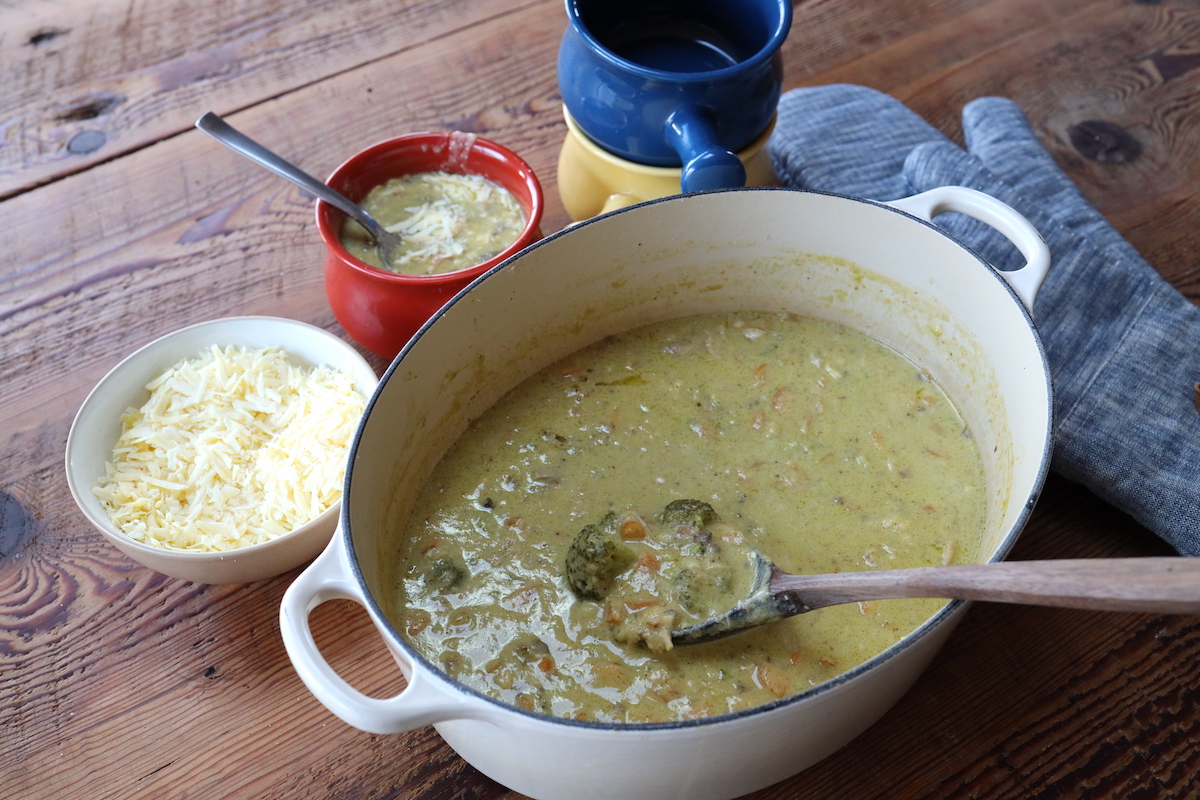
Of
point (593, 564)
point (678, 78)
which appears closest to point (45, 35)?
point (678, 78)

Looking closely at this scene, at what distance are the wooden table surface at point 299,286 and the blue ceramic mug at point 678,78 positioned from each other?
31 cm

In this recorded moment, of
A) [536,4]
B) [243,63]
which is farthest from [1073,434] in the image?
[243,63]

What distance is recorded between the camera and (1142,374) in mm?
1349

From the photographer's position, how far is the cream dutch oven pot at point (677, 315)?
2.64ft

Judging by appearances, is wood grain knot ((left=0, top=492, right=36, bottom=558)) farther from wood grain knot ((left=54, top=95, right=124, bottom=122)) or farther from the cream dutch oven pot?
wood grain knot ((left=54, top=95, right=124, bottom=122))

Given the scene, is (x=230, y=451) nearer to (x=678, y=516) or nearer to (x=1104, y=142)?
(x=678, y=516)

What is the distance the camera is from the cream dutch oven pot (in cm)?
80

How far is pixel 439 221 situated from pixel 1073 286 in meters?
0.98

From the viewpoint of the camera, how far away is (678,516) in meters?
1.18

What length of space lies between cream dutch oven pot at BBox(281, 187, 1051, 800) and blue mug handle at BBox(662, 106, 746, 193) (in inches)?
1.5

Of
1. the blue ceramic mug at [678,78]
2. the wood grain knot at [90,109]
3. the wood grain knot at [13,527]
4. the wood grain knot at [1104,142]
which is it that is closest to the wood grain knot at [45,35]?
the wood grain knot at [90,109]

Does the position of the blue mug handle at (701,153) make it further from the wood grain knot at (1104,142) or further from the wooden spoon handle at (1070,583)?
the wood grain knot at (1104,142)

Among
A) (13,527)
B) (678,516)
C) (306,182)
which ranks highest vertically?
(306,182)

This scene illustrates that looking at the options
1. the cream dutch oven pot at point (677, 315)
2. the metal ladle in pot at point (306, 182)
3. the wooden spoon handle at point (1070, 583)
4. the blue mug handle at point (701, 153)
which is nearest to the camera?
the wooden spoon handle at point (1070, 583)
